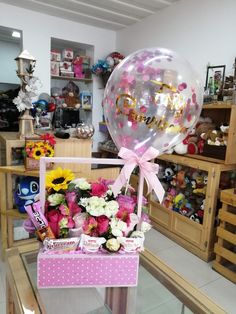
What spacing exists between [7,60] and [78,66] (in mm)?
1833

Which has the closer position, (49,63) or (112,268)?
(112,268)

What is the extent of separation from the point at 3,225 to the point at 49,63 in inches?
78.1

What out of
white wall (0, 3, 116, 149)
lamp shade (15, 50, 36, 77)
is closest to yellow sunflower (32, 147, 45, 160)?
lamp shade (15, 50, 36, 77)

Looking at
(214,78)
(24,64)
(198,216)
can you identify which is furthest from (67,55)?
(198,216)

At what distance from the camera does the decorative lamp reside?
1950 millimetres

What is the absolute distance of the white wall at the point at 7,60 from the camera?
4316mm

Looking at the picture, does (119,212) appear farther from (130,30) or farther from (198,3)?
(130,30)

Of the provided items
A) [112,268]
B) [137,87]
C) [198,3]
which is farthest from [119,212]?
[198,3]

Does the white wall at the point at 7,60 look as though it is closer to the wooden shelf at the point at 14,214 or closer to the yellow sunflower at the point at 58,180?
the wooden shelf at the point at 14,214

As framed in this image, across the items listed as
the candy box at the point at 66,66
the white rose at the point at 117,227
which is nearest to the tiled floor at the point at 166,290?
the white rose at the point at 117,227

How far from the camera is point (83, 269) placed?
2.69 feet

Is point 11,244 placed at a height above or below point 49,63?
below

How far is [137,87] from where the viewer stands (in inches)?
34.1

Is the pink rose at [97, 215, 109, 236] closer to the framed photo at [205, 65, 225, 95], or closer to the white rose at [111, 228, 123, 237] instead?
the white rose at [111, 228, 123, 237]
